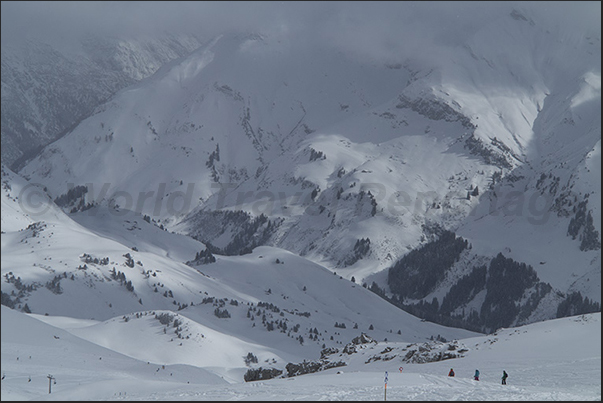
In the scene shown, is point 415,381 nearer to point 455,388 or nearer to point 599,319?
point 455,388

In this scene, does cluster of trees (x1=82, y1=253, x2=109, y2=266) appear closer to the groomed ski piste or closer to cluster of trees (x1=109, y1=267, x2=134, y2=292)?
cluster of trees (x1=109, y1=267, x2=134, y2=292)

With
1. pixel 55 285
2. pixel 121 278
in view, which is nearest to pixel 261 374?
pixel 55 285

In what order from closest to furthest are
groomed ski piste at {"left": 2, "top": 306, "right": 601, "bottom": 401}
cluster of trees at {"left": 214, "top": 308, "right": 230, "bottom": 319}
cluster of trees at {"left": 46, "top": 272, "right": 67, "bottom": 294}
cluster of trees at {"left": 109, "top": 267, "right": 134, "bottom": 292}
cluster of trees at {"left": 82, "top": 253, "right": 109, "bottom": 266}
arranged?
groomed ski piste at {"left": 2, "top": 306, "right": 601, "bottom": 401}
cluster of trees at {"left": 46, "top": 272, "right": 67, "bottom": 294}
cluster of trees at {"left": 214, "top": 308, "right": 230, "bottom": 319}
cluster of trees at {"left": 109, "top": 267, "right": 134, "bottom": 292}
cluster of trees at {"left": 82, "top": 253, "right": 109, "bottom": 266}

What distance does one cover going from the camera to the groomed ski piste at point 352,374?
161 ft

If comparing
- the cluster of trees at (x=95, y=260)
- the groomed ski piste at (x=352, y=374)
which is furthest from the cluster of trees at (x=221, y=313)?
the groomed ski piste at (x=352, y=374)

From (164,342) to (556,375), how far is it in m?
78.3

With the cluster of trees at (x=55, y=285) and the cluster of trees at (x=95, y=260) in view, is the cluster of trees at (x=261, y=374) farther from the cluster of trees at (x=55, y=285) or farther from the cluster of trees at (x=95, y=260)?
the cluster of trees at (x=95, y=260)

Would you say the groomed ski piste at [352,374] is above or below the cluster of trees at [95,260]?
below

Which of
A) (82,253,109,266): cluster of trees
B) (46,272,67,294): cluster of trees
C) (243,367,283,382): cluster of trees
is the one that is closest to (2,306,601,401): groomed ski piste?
(243,367,283,382): cluster of trees

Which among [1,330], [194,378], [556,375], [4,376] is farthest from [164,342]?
[556,375]

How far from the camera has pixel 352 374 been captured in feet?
211

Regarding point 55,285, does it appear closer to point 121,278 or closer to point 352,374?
point 121,278

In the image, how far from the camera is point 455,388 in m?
51.8

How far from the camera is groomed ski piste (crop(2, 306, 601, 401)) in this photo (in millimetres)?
49188
